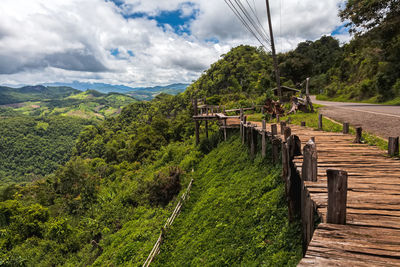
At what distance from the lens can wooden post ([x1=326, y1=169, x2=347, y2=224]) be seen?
2342 mm

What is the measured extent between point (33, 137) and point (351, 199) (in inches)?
6690

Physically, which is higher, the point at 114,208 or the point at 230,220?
the point at 230,220

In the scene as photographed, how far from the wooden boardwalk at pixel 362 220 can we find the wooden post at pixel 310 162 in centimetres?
12

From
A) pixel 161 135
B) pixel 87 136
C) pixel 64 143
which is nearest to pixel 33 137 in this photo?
pixel 64 143

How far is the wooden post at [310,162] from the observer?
3.36 meters

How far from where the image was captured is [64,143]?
134 m

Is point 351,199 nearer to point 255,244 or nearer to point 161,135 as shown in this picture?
point 255,244

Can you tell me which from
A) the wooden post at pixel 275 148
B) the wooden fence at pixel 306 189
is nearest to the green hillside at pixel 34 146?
the wooden post at pixel 275 148

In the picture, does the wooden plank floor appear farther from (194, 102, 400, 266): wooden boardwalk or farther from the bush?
the bush

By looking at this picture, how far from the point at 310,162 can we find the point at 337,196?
1180 millimetres

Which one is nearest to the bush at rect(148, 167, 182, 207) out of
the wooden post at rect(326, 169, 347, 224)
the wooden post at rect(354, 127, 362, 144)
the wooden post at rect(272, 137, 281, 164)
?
the wooden post at rect(272, 137, 281, 164)

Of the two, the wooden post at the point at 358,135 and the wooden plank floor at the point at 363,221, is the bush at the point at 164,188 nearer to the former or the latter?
the wooden post at the point at 358,135

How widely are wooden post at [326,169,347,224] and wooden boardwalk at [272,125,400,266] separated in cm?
10

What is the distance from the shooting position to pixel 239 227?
629 centimetres
